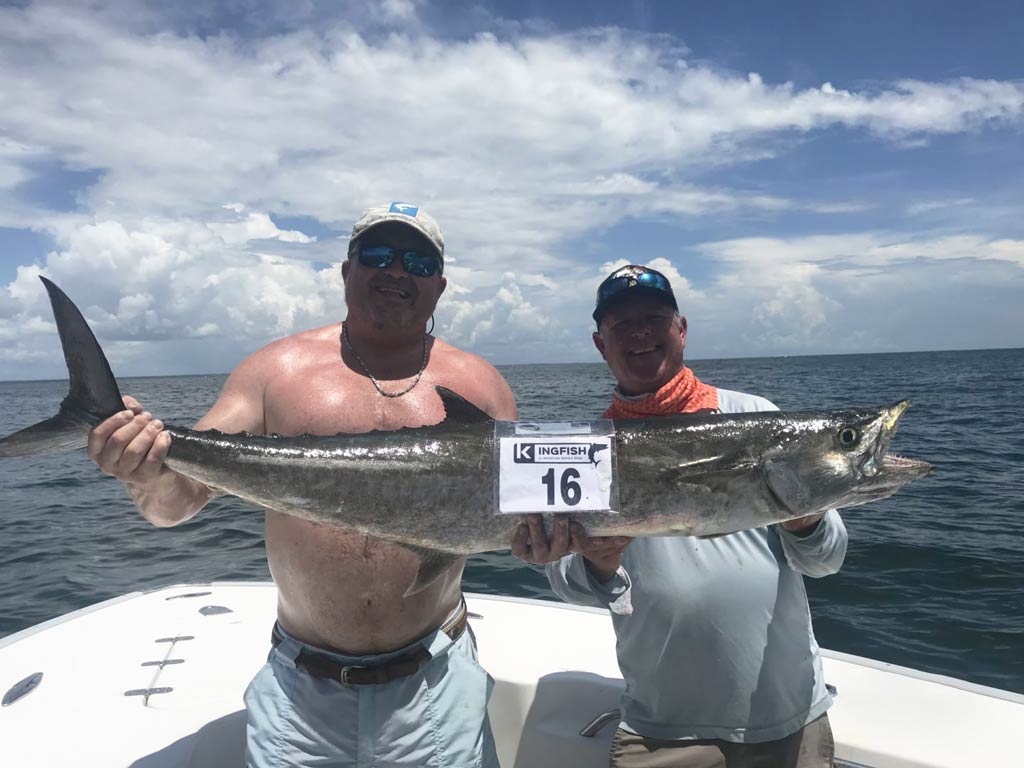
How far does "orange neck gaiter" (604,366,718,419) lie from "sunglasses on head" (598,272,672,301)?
0.51 m

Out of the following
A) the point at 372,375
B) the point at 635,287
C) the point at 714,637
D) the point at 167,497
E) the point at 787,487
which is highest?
the point at 635,287

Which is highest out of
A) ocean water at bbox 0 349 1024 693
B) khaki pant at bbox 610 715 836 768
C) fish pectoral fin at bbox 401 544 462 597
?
fish pectoral fin at bbox 401 544 462 597

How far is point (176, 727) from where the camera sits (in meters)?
3.93

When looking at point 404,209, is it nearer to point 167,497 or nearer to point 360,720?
point 167,497

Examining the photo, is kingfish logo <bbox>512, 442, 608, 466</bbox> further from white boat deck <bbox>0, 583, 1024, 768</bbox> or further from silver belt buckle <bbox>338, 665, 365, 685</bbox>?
white boat deck <bbox>0, 583, 1024, 768</bbox>

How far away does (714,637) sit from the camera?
3094mm

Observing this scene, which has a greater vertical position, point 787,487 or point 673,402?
point 673,402

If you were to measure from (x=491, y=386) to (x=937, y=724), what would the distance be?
10.5 feet

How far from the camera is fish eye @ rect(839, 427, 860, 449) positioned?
3068 millimetres

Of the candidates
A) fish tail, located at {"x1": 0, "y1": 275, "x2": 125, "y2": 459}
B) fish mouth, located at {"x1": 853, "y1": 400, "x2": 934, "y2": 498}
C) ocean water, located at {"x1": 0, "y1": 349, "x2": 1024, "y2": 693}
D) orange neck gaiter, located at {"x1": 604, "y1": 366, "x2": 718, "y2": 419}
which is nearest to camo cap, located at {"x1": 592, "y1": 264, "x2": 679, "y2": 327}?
orange neck gaiter, located at {"x1": 604, "y1": 366, "x2": 718, "y2": 419}

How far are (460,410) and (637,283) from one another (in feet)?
3.94

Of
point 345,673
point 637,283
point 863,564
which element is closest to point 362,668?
point 345,673

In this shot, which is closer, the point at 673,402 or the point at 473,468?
the point at 473,468

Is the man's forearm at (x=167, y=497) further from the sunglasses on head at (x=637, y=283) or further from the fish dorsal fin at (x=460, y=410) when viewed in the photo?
the sunglasses on head at (x=637, y=283)
